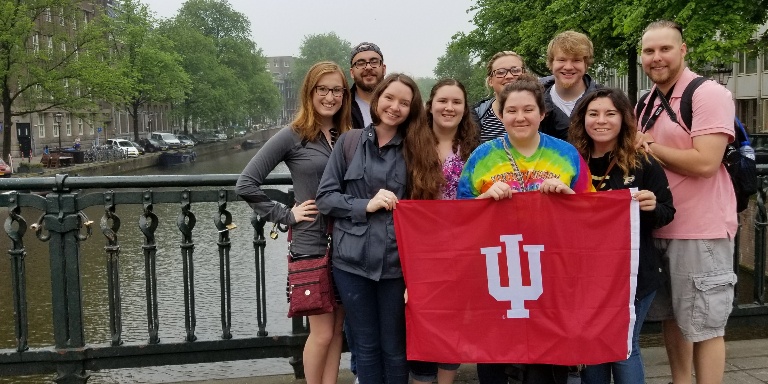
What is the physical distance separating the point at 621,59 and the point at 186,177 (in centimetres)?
2627

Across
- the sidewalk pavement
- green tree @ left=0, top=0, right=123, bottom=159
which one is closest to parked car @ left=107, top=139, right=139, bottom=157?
green tree @ left=0, top=0, right=123, bottom=159

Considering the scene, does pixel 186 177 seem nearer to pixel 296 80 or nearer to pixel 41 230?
pixel 41 230

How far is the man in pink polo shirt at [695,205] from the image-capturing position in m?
3.42

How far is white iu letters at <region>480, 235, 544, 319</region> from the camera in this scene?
3408 mm

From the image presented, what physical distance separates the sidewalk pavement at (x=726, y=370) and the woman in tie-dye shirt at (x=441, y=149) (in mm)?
739

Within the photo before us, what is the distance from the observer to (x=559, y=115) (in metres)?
3.90

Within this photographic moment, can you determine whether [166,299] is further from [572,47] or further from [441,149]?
[572,47]

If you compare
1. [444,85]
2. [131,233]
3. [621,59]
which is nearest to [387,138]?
[444,85]

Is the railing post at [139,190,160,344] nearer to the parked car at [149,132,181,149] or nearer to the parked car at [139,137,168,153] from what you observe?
the parked car at [139,137,168,153]

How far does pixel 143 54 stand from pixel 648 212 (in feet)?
169

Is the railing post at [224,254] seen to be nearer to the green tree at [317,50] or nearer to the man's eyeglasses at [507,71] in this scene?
the man's eyeglasses at [507,71]

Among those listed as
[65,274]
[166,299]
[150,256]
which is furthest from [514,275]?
[166,299]

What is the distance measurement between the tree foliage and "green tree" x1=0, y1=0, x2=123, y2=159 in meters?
20.3

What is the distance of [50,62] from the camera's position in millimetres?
38719
